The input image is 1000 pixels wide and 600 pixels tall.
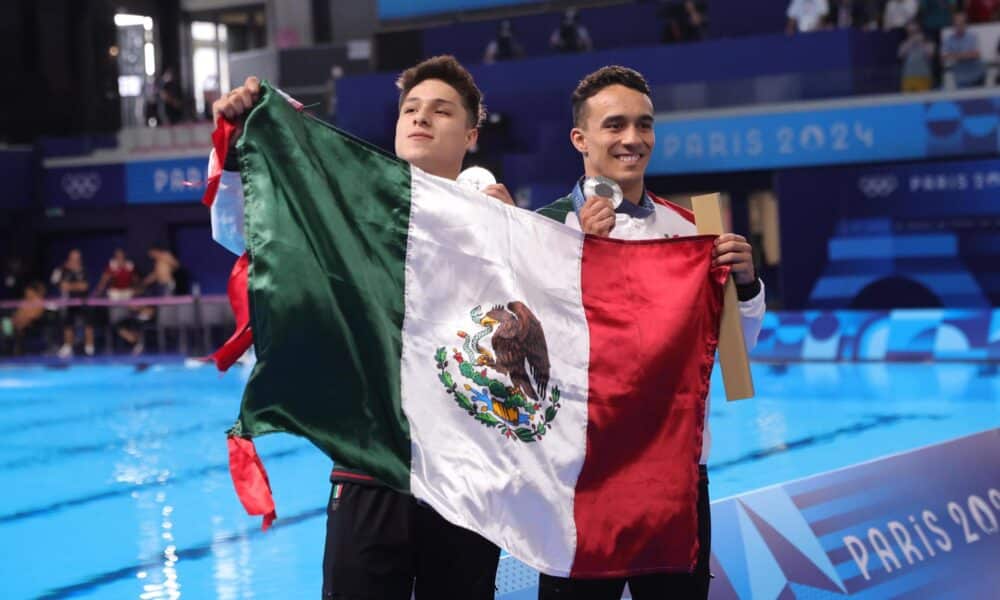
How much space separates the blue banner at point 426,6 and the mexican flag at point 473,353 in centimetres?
Result: 1664

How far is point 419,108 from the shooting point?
2752 millimetres

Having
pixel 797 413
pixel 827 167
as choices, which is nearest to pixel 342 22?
pixel 827 167

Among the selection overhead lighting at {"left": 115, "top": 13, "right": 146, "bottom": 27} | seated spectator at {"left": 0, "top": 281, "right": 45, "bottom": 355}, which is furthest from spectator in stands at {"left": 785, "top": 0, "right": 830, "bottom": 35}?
overhead lighting at {"left": 115, "top": 13, "right": 146, "bottom": 27}

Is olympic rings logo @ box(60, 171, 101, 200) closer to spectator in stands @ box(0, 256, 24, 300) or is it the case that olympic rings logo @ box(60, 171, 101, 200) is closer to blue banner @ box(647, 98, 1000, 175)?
spectator in stands @ box(0, 256, 24, 300)

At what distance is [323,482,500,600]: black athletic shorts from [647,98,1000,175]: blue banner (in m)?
13.2

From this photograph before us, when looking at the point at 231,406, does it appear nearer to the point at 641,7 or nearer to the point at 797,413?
the point at 797,413

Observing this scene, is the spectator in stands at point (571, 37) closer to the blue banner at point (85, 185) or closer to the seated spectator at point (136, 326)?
the seated spectator at point (136, 326)

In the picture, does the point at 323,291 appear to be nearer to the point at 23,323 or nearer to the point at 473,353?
the point at 473,353

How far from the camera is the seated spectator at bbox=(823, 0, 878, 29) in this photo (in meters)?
15.9

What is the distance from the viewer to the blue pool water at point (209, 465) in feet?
18.6

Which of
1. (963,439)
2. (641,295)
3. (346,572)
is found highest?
(641,295)

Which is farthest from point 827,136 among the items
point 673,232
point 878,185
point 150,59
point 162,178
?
point 150,59

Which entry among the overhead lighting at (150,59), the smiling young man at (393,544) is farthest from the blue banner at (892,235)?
the overhead lighting at (150,59)

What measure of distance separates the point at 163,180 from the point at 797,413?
13913 mm
